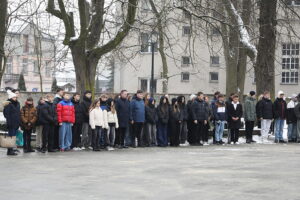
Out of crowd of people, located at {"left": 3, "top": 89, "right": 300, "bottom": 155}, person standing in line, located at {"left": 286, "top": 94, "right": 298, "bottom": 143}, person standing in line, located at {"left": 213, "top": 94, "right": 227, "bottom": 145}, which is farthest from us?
person standing in line, located at {"left": 286, "top": 94, "right": 298, "bottom": 143}

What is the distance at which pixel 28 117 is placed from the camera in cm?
1777

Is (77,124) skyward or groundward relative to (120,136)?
skyward

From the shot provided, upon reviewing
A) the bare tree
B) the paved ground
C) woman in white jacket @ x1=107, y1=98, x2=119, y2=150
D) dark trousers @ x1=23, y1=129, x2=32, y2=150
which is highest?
the bare tree

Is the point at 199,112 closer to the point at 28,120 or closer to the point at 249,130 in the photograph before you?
the point at 249,130

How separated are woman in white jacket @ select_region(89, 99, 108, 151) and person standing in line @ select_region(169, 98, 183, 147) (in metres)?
2.80

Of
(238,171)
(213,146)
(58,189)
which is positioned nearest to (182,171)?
(238,171)

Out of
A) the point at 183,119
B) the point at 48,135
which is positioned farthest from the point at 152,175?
the point at 183,119

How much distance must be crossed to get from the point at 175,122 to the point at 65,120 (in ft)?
14.0

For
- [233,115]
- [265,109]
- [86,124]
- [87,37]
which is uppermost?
[87,37]

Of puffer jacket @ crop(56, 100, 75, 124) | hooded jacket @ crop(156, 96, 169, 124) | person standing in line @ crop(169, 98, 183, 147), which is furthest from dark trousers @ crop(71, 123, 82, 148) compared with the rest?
person standing in line @ crop(169, 98, 183, 147)

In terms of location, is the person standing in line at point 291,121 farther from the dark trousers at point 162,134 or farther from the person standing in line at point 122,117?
the person standing in line at point 122,117

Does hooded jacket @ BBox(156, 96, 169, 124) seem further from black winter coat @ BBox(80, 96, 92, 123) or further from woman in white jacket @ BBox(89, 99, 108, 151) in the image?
black winter coat @ BBox(80, 96, 92, 123)

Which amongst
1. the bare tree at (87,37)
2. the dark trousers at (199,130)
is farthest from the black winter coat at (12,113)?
the dark trousers at (199,130)

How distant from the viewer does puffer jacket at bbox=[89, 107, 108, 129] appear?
61.2 feet
